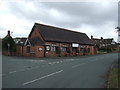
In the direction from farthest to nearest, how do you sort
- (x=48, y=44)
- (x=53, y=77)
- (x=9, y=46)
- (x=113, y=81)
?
(x=9, y=46)
(x=48, y=44)
(x=53, y=77)
(x=113, y=81)

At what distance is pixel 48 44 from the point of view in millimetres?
39344

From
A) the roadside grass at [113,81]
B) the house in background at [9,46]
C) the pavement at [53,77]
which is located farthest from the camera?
the house in background at [9,46]

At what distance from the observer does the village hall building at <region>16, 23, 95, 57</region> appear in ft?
126

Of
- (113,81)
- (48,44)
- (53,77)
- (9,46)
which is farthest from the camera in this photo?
(9,46)

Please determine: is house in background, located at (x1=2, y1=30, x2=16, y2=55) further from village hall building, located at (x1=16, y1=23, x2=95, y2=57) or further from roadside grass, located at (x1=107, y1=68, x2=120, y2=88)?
roadside grass, located at (x1=107, y1=68, x2=120, y2=88)

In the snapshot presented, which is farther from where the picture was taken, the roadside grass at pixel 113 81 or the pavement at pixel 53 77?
the pavement at pixel 53 77

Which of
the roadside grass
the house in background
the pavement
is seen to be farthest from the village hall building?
the roadside grass

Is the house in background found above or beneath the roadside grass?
above

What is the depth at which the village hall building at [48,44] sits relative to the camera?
38281 millimetres

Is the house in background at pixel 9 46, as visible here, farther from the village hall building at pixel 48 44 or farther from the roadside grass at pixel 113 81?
the roadside grass at pixel 113 81

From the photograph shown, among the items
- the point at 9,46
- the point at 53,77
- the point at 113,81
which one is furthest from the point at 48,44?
the point at 113,81

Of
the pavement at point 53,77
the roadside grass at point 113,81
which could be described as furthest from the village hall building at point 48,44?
the roadside grass at point 113,81

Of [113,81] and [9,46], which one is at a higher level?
[9,46]

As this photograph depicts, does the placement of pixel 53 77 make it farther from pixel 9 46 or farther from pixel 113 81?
pixel 9 46
